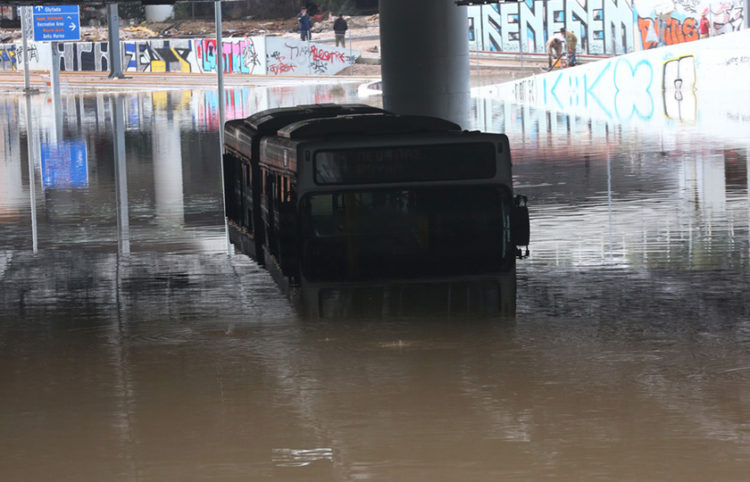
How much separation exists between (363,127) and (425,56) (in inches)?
640

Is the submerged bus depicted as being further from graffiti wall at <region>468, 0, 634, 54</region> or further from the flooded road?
graffiti wall at <region>468, 0, 634, 54</region>

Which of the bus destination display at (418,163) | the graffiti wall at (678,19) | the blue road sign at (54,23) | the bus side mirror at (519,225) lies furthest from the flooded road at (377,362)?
the blue road sign at (54,23)

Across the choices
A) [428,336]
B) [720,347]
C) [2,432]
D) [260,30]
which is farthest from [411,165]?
[260,30]

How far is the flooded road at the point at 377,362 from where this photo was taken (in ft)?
24.0

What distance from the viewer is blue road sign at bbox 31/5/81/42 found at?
220 ft

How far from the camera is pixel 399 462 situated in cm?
716

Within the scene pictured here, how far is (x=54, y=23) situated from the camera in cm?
6750

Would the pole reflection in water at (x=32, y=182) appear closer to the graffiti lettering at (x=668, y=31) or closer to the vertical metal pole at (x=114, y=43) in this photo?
the vertical metal pole at (x=114, y=43)

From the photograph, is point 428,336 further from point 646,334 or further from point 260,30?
point 260,30

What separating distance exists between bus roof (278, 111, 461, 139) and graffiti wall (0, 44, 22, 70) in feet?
239

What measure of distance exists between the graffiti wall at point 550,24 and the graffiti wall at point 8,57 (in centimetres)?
3189

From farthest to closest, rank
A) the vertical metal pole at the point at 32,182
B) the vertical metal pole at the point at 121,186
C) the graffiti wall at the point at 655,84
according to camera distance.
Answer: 1. the graffiti wall at the point at 655,84
2. the vertical metal pole at the point at 32,182
3. the vertical metal pole at the point at 121,186

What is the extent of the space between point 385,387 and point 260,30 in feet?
282

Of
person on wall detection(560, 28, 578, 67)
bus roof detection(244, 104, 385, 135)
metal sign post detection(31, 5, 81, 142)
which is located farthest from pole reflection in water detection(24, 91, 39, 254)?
person on wall detection(560, 28, 578, 67)
